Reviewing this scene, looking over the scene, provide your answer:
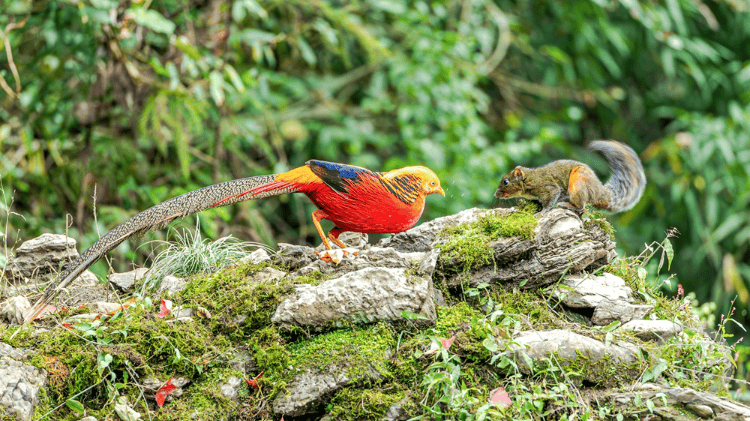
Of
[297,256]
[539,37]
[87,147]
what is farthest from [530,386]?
[539,37]

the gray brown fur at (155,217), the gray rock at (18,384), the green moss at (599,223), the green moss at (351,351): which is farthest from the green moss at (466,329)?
the gray rock at (18,384)

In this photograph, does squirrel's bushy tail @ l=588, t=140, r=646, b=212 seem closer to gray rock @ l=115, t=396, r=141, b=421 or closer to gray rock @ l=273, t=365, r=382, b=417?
gray rock @ l=273, t=365, r=382, b=417

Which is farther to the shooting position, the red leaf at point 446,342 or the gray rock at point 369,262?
the gray rock at point 369,262

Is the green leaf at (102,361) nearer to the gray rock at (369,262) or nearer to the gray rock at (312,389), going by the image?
the gray rock at (312,389)

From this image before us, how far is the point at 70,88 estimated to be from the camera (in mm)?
7145

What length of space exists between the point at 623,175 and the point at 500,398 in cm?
216

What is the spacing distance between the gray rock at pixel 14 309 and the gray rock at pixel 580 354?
2.63 m

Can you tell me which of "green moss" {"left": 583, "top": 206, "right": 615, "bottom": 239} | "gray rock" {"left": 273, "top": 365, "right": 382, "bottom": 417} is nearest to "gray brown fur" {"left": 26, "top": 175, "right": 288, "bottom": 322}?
"gray rock" {"left": 273, "top": 365, "right": 382, "bottom": 417}

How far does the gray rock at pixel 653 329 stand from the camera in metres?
3.57

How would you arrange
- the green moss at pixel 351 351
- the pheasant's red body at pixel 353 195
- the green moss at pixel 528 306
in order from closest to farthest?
1. the green moss at pixel 351 351
2. the green moss at pixel 528 306
3. the pheasant's red body at pixel 353 195

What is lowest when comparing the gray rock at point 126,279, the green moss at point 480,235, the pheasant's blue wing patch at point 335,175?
the gray rock at point 126,279

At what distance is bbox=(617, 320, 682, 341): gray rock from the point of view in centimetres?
357

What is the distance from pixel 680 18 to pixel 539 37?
2093mm

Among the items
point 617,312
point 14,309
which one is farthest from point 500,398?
point 14,309
